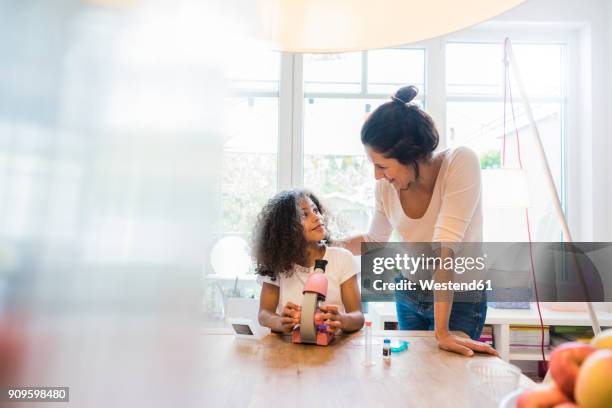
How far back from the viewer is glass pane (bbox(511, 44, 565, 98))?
3.05 meters

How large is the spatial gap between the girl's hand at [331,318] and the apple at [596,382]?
0.85m

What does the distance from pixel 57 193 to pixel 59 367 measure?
0.06m

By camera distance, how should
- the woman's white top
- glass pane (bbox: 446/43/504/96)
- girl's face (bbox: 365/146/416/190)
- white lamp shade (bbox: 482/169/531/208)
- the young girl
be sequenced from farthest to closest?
glass pane (bbox: 446/43/504/96) < white lamp shade (bbox: 482/169/531/208) < the young girl < girl's face (bbox: 365/146/416/190) < the woman's white top

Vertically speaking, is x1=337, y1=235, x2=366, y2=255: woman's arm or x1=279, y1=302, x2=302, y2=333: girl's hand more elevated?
x1=337, y1=235, x2=366, y2=255: woman's arm

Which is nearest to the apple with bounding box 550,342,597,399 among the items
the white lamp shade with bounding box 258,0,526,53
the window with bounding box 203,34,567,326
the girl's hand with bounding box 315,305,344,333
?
the white lamp shade with bounding box 258,0,526,53

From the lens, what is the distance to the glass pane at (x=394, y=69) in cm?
303

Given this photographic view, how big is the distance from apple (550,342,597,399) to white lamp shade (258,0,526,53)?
1.49ft

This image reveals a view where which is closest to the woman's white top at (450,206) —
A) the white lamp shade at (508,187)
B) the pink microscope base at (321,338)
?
the pink microscope base at (321,338)

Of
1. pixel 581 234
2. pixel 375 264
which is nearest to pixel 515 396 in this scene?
pixel 375 264

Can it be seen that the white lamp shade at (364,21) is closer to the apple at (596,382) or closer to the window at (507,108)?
the apple at (596,382)

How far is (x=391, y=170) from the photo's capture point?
53.1 inches

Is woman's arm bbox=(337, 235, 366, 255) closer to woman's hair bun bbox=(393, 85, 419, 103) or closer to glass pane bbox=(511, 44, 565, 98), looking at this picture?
woman's hair bun bbox=(393, 85, 419, 103)

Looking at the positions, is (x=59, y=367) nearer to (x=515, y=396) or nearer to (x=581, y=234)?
(x=515, y=396)

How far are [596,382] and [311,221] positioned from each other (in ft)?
4.73
